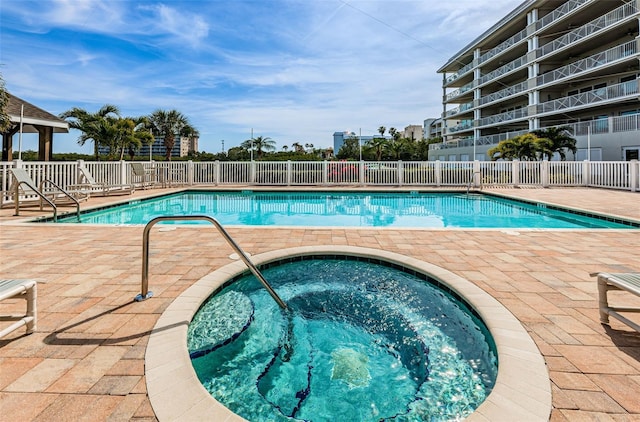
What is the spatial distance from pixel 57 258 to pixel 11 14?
882cm

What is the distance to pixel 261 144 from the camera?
33.2 m

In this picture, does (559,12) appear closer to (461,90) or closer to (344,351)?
(461,90)

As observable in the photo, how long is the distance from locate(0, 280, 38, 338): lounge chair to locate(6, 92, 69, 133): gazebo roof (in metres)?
11.9

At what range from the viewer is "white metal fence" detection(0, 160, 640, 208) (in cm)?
1245

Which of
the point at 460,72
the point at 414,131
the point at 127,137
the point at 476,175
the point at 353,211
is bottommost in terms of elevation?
the point at 353,211

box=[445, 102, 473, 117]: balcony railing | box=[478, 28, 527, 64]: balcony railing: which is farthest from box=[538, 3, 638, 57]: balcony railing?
box=[445, 102, 473, 117]: balcony railing

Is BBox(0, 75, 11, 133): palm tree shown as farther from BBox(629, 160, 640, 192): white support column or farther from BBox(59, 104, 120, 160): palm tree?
BBox(629, 160, 640, 192): white support column

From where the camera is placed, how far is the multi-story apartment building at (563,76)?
1722 cm

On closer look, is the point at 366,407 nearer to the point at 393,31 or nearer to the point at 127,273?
the point at 127,273

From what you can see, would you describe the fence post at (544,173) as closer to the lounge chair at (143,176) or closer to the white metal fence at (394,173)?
the white metal fence at (394,173)

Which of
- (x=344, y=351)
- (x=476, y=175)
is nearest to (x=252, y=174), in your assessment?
(x=476, y=175)

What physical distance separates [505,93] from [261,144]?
2229cm

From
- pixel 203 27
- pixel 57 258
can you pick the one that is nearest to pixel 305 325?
pixel 57 258

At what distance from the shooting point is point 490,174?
1356cm
